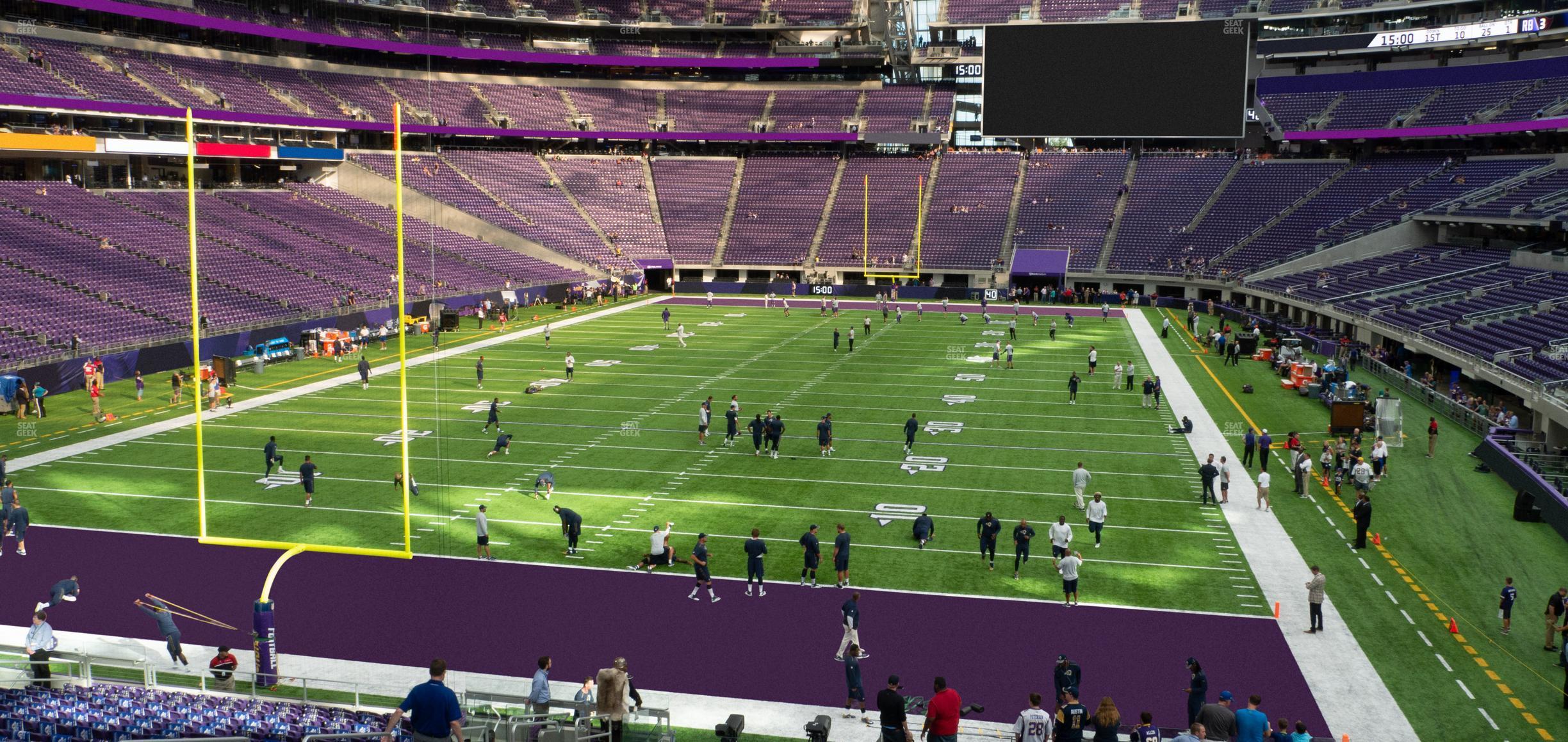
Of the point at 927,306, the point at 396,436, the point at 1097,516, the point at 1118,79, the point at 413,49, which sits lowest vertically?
the point at 1097,516

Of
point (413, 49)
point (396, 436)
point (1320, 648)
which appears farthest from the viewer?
point (413, 49)

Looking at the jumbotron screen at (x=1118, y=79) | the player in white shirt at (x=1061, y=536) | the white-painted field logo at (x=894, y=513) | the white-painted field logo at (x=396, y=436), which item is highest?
the jumbotron screen at (x=1118, y=79)

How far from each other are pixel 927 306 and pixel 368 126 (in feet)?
111

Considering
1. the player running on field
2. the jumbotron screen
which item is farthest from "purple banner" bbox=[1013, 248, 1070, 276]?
the player running on field

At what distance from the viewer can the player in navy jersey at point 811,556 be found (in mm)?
18391

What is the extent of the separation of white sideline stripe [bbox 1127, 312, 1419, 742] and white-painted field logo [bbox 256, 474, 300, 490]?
19.3m

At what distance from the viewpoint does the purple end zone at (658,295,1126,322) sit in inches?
2323

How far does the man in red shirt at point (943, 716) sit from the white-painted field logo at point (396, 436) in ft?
65.7

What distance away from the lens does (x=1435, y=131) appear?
61.1 m

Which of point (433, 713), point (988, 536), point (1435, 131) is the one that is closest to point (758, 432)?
point (988, 536)

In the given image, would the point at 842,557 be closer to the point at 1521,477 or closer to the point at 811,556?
the point at 811,556

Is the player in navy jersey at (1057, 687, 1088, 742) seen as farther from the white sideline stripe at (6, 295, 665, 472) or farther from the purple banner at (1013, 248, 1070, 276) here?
the purple banner at (1013, 248, 1070, 276)

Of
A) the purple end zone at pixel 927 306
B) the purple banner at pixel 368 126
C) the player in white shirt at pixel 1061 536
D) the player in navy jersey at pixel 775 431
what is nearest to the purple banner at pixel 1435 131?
the purple end zone at pixel 927 306

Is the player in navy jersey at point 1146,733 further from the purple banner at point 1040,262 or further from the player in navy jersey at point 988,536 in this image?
the purple banner at point 1040,262
